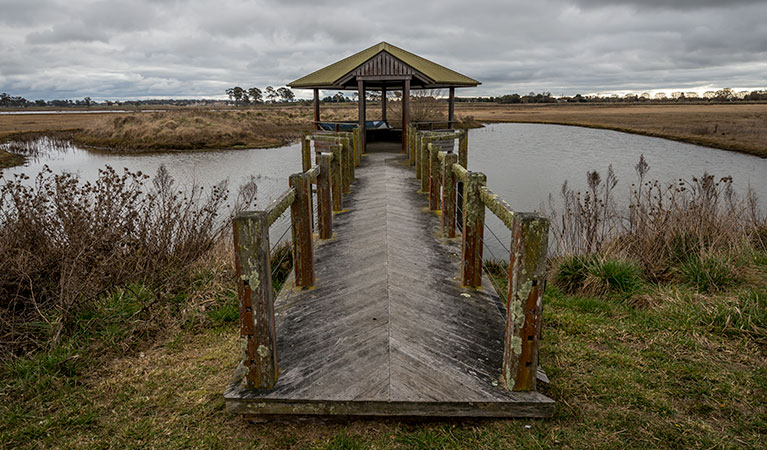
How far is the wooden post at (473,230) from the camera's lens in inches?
189

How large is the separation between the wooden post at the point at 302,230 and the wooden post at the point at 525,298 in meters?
2.25

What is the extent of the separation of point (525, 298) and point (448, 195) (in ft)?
10.9

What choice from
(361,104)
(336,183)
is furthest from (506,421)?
(361,104)

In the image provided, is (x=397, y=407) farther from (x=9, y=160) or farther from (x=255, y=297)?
(x=9, y=160)

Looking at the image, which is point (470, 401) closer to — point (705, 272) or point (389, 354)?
point (389, 354)

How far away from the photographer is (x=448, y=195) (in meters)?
6.57

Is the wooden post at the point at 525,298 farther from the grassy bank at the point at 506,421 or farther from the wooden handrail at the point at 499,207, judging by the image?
the grassy bank at the point at 506,421

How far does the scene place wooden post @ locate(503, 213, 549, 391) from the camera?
3.30 m

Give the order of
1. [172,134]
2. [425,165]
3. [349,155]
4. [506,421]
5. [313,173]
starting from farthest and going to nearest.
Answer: [172,134], [349,155], [425,165], [313,173], [506,421]

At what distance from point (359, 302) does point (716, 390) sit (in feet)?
10.2

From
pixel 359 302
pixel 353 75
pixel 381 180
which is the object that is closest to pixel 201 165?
pixel 353 75

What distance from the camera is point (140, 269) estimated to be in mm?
6742

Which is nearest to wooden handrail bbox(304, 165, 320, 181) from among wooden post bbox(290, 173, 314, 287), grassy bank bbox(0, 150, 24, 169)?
wooden post bbox(290, 173, 314, 287)

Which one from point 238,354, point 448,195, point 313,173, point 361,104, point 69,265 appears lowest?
point 238,354
